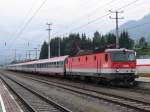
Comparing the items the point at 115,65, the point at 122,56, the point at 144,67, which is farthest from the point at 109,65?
the point at 144,67

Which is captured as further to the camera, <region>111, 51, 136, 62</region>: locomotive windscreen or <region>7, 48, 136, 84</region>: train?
<region>111, 51, 136, 62</region>: locomotive windscreen

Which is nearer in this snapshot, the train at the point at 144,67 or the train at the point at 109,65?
the train at the point at 109,65

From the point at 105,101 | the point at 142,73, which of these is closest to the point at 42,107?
the point at 105,101

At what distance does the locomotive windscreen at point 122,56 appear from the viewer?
30.4 metres

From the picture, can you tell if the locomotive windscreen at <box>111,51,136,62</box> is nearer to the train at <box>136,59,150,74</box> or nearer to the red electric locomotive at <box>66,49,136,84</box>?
the red electric locomotive at <box>66,49,136,84</box>

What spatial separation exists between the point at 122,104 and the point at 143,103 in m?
1.16

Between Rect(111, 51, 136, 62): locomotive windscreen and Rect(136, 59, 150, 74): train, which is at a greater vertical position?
Rect(111, 51, 136, 62): locomotive windscreen

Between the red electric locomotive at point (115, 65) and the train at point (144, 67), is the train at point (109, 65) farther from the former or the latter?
the train at point (144, 67)

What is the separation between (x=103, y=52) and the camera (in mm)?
31531

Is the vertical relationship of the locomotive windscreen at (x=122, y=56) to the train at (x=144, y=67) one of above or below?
above

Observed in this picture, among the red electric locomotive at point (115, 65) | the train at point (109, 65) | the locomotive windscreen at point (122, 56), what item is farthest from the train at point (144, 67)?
the locomotive windscreen at point (122, 56)

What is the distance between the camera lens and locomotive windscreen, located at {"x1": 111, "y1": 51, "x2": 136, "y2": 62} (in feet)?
99.7

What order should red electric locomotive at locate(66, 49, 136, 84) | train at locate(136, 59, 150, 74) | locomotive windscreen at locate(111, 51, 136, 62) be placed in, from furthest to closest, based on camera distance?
train at locate(136, 59, 150, 74), locomotive windscreen at locate(111, 51, 136, 62), red electric locomotive at locate(66, 49, 136, 84)

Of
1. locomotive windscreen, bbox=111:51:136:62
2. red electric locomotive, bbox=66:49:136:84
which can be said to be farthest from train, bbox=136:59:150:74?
locomotive windscreen, bbox=111:51:136:62
